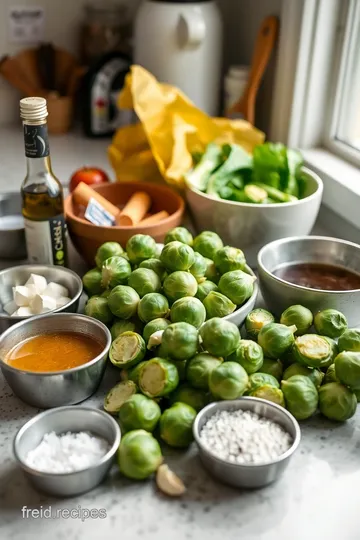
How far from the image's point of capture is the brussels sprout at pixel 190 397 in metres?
0.81

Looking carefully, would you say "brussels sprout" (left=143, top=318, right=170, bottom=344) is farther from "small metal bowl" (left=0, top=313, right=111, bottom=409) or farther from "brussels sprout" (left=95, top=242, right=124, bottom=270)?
"brussels sprout" (left=95, top=242, right=124, bottom=270)

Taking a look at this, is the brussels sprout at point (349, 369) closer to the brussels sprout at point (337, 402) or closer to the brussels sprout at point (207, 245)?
the brussels sprout at point (337, 402)

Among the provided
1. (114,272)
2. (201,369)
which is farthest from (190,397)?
(114,272)

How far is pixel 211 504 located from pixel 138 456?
0.09 m

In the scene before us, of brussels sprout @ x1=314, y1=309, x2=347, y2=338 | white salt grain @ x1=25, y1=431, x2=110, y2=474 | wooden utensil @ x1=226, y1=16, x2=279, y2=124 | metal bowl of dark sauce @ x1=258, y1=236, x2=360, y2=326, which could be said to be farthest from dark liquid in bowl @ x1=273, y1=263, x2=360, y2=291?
wooden utensil @ x1=226, y1=16, x2=279, y2=124

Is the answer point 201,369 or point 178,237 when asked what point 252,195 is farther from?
point 201,369

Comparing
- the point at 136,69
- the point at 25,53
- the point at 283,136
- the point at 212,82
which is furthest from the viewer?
the point at 25,53

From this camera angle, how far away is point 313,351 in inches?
33.7

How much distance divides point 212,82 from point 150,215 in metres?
0.53

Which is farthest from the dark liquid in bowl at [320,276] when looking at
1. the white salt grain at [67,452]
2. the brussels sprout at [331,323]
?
the white salt grain at [67,452]

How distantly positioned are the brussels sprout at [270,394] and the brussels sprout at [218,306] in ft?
0.45

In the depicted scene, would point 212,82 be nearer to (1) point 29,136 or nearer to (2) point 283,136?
(2) point 283,136

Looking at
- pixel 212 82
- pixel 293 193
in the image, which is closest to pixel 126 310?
pixel 293 193

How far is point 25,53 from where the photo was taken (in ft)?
5.71
